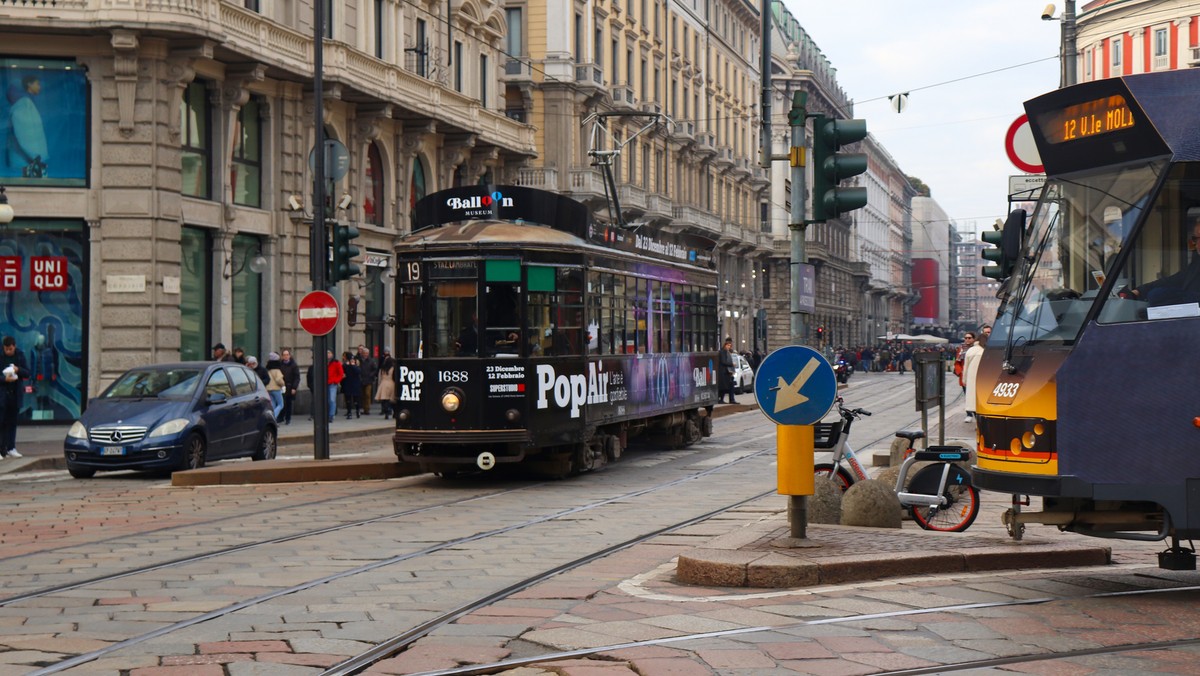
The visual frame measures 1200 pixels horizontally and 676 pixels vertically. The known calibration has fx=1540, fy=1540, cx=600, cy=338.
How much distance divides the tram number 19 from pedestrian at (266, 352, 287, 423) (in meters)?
18.4

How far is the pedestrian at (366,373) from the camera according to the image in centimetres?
3177

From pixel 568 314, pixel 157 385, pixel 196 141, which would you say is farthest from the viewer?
pixel 196 141

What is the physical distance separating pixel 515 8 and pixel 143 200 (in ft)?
79.5

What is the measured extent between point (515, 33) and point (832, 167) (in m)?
39.1

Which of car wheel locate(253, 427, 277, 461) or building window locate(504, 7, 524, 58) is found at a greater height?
building window locate(504, 7, 524, 58)

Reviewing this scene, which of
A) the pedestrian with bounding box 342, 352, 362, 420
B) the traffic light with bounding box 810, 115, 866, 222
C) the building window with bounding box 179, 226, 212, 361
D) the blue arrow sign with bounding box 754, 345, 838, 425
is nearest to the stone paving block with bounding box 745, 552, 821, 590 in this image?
the blue arrow sign with bounding box 754, 345, 838, 425

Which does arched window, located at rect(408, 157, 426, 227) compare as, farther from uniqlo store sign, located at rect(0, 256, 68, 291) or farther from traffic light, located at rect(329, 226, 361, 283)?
traffic light, located at rect(329, 226, 361, 283)

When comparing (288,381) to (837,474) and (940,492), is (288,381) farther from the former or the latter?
(940,492)

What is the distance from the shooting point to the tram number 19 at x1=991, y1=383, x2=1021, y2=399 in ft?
26.5

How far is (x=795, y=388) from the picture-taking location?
9.02 meters

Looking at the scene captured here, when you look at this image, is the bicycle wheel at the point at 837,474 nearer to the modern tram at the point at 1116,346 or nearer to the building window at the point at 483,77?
the modern tram at the point at 1116,346

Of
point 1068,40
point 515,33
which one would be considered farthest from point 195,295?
point 515,33

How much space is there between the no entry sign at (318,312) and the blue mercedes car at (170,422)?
5.20 ft

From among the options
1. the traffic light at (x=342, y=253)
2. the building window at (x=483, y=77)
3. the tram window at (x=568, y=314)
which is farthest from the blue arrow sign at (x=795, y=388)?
the building window at (x=483, y=77)
